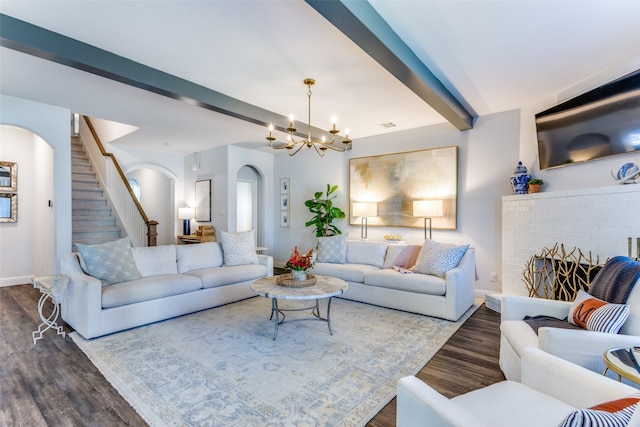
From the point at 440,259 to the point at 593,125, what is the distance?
210cm

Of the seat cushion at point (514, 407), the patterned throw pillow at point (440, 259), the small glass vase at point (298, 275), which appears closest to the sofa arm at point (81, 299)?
the small glass vase at point (298, 275)

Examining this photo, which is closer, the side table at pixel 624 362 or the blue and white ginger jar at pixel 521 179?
the side table at pixel 624 362

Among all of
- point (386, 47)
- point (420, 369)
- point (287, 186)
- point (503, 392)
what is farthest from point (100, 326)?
point (287, 186)

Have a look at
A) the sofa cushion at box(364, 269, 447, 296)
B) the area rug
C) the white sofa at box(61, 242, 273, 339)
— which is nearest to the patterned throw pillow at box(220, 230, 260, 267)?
the white sofa at box(61, 242, 273, 339)

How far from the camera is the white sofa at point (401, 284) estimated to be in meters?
3.50

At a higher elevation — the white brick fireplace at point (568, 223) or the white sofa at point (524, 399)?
the white brick fireplace at point (568, 223)

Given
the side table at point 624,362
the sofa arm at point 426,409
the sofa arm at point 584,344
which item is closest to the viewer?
the sofa arm at point 426,409

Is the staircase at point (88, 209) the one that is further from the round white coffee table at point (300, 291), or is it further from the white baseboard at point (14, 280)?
the round white coffee table at point (300, 291)

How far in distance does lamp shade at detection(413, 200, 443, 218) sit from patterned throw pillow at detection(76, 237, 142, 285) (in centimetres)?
385

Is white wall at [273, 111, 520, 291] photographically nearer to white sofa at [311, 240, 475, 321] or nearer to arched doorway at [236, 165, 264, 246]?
white sofa at [311, 240, 475, 321]

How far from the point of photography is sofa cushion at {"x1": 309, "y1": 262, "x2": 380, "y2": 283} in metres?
4.24

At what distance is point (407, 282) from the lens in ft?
12.3

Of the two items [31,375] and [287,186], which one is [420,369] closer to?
[31,375]

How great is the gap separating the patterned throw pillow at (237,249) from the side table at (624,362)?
4.00 m
